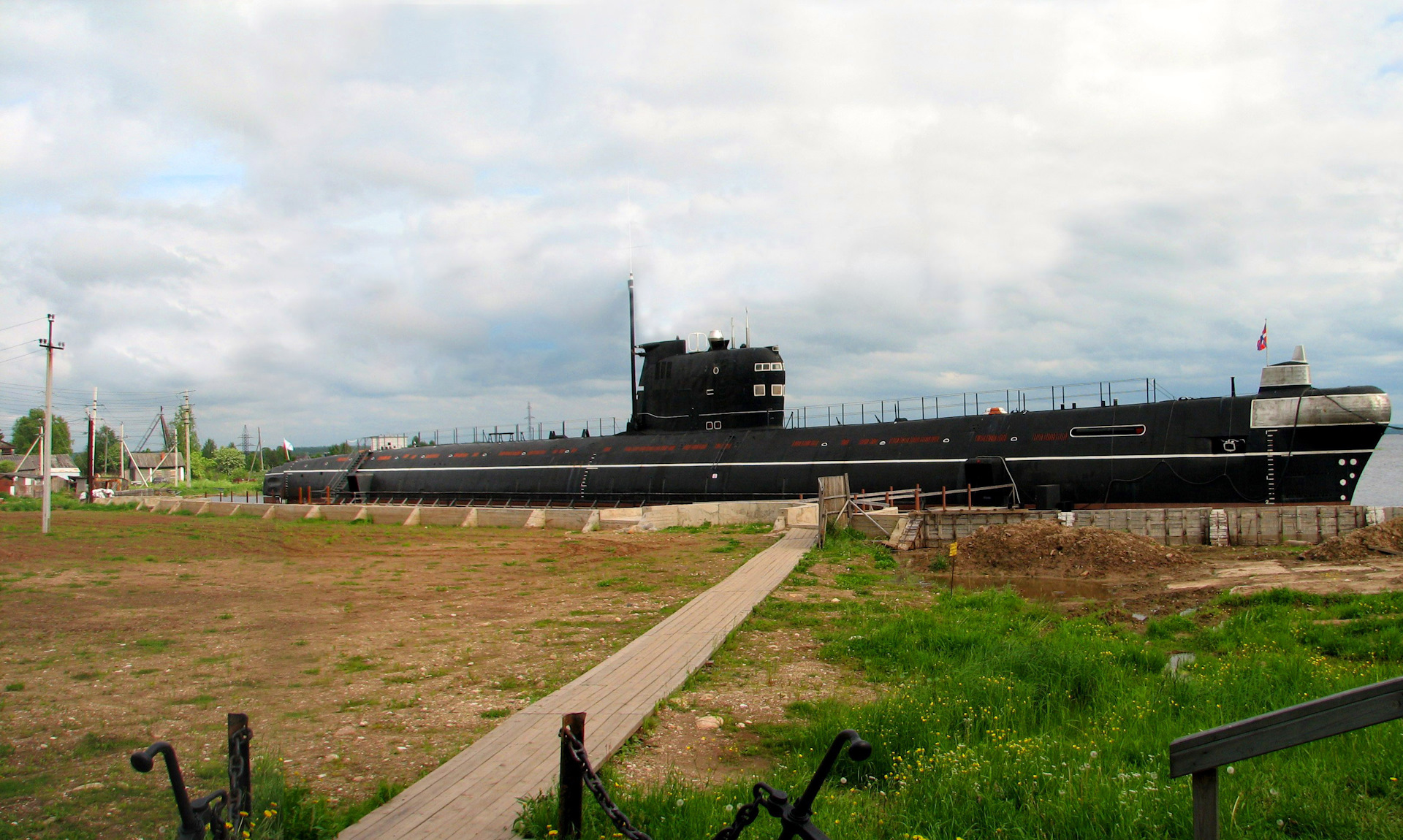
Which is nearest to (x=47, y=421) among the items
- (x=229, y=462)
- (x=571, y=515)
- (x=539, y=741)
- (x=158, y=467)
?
(x=571, y=515)

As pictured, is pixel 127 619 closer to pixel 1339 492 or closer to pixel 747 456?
pixel 747 456

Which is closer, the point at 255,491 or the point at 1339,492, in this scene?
the point at 1339,492

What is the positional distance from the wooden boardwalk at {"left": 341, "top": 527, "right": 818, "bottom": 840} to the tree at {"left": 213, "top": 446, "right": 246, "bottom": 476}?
433ft

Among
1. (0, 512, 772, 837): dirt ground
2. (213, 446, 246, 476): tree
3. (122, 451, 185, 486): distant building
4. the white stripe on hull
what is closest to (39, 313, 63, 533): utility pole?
(0, 512, 772, 837): dirt ground

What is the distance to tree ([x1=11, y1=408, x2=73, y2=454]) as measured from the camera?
93.2 m

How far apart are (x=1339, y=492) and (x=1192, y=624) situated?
1314 cm

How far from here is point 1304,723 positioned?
119 inches

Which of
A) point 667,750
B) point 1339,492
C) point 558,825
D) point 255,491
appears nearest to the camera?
point 558,825

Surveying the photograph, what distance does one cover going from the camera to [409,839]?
16.0 feet

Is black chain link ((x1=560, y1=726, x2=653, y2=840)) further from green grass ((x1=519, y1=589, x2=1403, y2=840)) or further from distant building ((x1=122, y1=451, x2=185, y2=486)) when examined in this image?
distant building ((x1=122, y1=451, x2=185, y2=486))

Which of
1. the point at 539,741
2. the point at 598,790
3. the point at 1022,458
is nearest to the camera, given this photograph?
the point at 598,790

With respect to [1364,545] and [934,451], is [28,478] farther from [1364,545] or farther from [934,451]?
[1364,545]

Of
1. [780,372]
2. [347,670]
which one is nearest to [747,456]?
[780,372]

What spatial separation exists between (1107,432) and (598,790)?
23490mm
